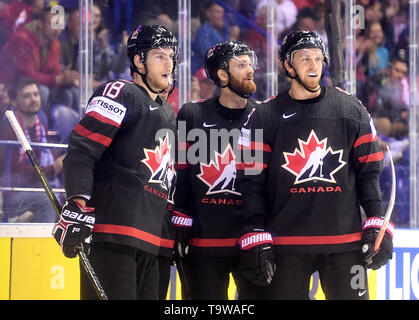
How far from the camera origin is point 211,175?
3803 mm

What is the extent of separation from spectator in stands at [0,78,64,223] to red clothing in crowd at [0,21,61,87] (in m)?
0.07

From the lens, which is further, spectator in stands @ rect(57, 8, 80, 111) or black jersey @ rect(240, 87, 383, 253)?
spectator in stands @ rect(57, 8, 80, 111)

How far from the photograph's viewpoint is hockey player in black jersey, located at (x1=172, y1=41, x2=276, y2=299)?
3.74 m

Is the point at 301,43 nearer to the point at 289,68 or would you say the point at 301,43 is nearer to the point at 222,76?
the point at 289,68

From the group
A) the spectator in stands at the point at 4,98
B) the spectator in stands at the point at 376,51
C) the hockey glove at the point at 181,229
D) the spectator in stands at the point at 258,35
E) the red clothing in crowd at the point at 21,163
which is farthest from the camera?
the spectator in stands at the point at 376,51

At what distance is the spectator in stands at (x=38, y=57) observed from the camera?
5.18 meters

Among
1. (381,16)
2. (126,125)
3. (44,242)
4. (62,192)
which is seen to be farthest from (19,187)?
(381,16)

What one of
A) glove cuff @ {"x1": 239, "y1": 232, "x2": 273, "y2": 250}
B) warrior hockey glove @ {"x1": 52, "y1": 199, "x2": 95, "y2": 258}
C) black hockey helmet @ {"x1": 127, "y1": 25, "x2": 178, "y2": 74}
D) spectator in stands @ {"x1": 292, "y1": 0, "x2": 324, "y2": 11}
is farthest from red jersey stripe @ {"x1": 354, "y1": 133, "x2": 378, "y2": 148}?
spectator in stands @ {"x1": 292, "y1": 0, "x2": 324, "y2": 11}

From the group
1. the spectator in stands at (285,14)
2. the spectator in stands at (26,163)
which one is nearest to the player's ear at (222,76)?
the spectator in stands at (26,163)

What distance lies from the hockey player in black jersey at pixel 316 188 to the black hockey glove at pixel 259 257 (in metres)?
0.06

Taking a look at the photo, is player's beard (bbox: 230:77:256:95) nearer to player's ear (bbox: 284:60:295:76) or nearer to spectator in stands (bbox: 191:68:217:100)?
player's ear (bbox: 284:60:295:76)

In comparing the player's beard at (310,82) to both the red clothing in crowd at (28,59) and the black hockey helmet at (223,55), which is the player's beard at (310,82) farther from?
the red clothing in crowd at (28,59)
